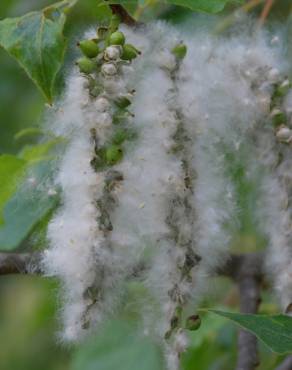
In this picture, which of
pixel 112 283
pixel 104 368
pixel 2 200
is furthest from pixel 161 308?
pixel 104 368

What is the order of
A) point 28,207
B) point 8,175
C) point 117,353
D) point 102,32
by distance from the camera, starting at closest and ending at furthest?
point 102,32, point 8,175, point 28,207, point 117,353

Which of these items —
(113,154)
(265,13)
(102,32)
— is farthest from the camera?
(265,13)

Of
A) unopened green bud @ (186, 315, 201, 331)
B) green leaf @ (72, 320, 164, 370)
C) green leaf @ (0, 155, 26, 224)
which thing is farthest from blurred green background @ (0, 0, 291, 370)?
unopened green bud @ (186, 315, 201, 331)

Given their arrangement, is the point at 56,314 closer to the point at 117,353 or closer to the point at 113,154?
the point at 113,154

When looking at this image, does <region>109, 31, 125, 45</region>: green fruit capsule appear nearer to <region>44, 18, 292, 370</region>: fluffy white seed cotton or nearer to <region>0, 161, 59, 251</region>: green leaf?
<region>44, 18, 292, 370</region>: fluffy white seed cotton

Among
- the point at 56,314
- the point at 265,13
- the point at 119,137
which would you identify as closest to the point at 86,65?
the point at 119,137

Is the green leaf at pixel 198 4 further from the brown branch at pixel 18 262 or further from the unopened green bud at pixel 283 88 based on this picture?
the brown branch at pixel 18 262
